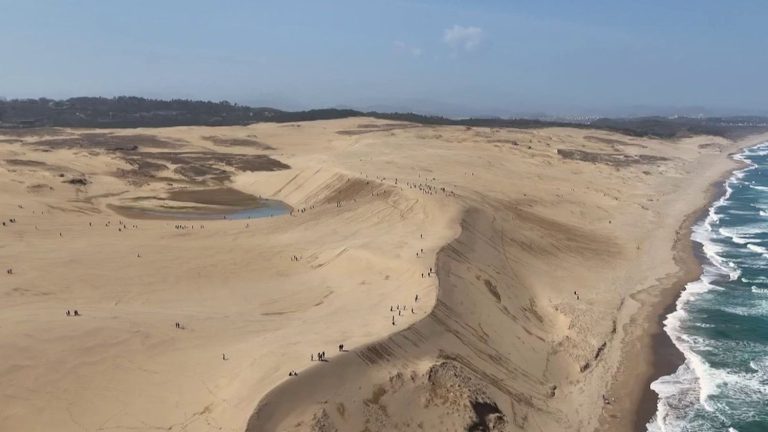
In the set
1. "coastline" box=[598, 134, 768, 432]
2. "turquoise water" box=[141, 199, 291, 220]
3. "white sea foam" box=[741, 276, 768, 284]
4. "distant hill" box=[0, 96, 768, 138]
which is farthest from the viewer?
"distant hill" box=[0, 96, 768, 138]

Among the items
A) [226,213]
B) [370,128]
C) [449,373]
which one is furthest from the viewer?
[370,128]

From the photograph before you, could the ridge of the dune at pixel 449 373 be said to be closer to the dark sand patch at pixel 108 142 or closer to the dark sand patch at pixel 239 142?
the dark sand patch at pixel 108 142

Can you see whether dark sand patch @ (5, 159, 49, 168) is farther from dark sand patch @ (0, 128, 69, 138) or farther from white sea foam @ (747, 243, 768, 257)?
white sea foam @ (747, 243, 768, 257)

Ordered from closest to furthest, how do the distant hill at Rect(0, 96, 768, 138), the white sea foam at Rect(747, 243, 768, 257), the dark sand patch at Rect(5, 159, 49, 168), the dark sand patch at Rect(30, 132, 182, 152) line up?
the white sea foam at Rect(747, 243, 768, 257)
the dark sand patch at Rect(5, 159, 49, 168)
the dark sand patch at Rect(30, 132, 182, 152)
the distant hill at Rect(0, 96, 768, 138)

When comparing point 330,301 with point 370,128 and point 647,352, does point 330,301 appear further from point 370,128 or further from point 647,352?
point 370,128

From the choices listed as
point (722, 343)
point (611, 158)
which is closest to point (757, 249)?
point (722, 343)

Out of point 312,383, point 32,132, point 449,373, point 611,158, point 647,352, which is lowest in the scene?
point 647,352

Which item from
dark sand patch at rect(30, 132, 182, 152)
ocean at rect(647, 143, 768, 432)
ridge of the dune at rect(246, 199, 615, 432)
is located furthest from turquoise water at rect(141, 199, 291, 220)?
dark sand patch at rect(30, 132, 182, 152)

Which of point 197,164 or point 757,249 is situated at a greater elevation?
point 197,164
